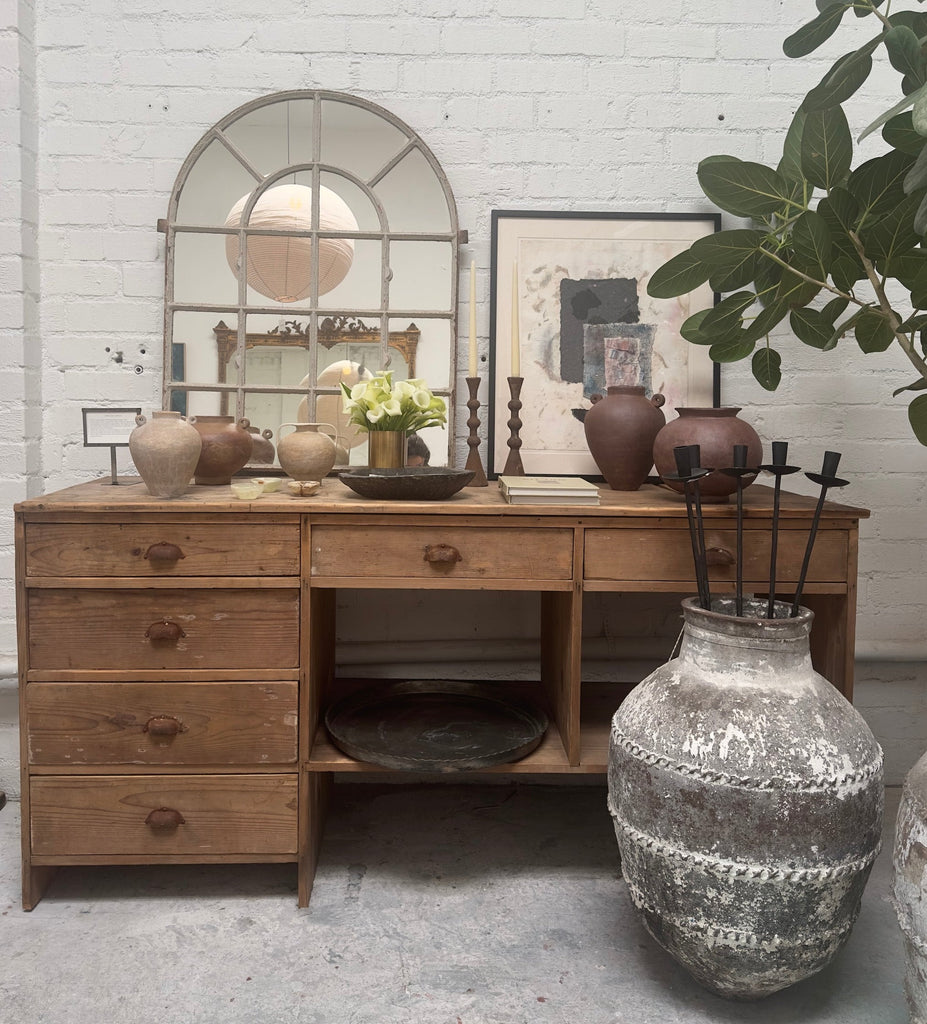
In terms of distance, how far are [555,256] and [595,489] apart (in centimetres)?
79

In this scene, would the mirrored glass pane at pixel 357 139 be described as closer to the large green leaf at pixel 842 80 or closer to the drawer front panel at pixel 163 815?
the large green leaf at pixel 842 80

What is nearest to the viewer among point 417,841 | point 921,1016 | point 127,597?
point 921,1016

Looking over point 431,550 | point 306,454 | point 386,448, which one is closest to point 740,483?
point 431,550

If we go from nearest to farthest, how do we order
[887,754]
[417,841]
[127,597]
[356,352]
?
[127,597] < [417,841] < [356,352] < [887,754]

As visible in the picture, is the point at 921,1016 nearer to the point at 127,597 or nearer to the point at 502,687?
the point at 502,687

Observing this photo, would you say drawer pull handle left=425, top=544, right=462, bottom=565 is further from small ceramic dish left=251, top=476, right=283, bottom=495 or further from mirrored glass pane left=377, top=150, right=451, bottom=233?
mirrored glass pane left=377, top=150, right=451, bottom=233

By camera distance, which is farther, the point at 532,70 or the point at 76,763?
the point at 532,70

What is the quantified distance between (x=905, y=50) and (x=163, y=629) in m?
1.67

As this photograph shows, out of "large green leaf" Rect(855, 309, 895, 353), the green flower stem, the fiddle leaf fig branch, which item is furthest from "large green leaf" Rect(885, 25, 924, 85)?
"large green leaf" Rect(855, 309, 895, 353)

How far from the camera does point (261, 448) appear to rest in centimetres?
223

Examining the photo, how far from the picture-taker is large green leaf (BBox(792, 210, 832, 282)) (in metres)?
1.51

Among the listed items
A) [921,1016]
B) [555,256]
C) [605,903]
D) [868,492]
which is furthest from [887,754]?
[555,256]

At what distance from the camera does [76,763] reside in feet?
5.74

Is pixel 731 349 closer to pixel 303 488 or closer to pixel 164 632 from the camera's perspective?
pixel 303 488
